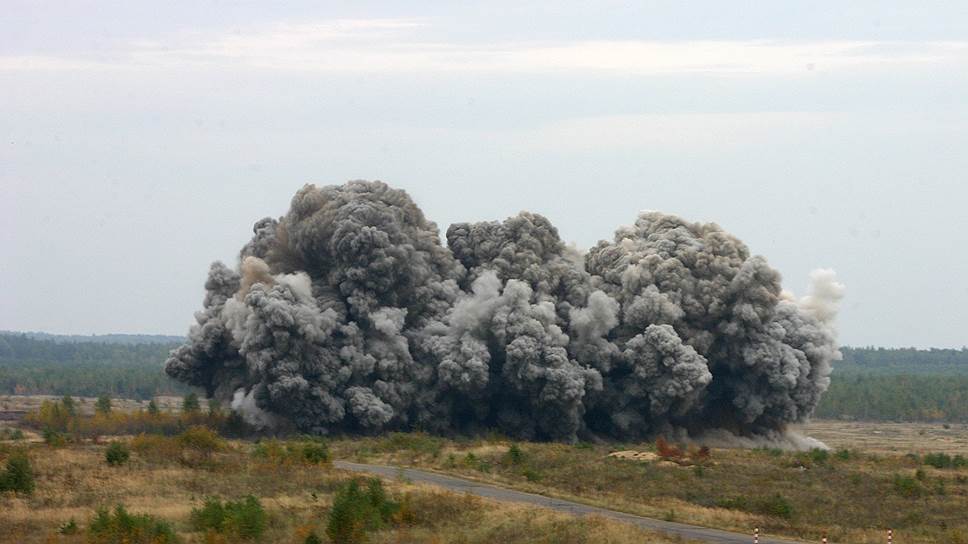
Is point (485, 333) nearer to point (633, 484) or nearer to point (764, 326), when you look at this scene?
point (764, 326)

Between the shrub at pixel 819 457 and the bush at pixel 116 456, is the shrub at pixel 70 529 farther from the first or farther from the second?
the shrub at pixel 819 457

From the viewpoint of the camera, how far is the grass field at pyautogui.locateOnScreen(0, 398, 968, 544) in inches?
1779

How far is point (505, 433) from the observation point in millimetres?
89750

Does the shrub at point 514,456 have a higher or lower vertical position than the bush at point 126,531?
higher

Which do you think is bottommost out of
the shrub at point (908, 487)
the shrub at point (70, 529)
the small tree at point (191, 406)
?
the shrub at point (70, 529)

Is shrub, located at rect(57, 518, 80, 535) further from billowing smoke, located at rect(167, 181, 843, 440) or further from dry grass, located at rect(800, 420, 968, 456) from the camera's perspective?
dry grass, located at rect(800, 420, 968, 456)

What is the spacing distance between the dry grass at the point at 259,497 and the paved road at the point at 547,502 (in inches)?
89.5

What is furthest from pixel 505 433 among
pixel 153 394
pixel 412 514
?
pixel 153 394

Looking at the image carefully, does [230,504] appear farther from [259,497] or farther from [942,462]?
[942,462]

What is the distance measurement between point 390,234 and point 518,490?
32.5 metres

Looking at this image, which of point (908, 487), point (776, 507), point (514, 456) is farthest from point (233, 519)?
point (514, 456)

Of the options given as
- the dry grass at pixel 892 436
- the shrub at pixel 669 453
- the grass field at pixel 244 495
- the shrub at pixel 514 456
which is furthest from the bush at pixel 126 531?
the dry grass at pixel 892 436

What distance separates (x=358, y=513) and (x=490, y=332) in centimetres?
4613

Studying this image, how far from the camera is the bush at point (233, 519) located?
42781 mm
